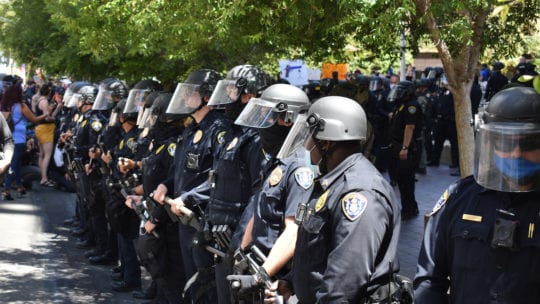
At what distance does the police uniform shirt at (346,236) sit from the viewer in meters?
3.60

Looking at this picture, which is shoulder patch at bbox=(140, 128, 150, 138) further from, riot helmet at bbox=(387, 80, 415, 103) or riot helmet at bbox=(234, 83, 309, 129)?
riot helmet at bbox=(387, 80, 415, 103)

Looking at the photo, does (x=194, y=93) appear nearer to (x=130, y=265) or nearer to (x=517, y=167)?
(x=130, y=265)

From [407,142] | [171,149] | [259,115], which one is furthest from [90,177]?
[259,115]

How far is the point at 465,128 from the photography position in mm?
6359

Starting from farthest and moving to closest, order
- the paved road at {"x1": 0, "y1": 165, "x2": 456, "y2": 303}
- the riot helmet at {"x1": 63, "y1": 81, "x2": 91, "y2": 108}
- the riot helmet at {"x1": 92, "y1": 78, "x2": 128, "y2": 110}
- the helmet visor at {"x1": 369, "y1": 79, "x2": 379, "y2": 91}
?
the helmet visor at {"x1": 369, "y1": 79, "x2": 379, "y2": 91}
the riot helmet at {"x1": 63, "y1": 81, "x2": 91, "y2": 108}
the riot helmet at {"x1": 92, "y1": 78, "x2": 128, "y2": 110}
the paved road at {"x1": 0, "y1": 165, "x2": 456, "y2": 303}

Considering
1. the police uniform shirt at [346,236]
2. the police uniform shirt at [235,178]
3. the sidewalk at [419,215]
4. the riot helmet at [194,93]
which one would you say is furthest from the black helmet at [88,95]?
the police uniform shirt at [346,236]

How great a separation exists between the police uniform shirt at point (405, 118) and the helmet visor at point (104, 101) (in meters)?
4.14

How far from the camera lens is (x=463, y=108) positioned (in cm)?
636

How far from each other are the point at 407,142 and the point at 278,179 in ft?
23.2

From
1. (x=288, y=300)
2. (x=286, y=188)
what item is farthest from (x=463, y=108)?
(x=288, y=300)

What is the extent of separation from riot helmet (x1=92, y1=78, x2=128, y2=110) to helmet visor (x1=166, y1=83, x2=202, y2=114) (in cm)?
347

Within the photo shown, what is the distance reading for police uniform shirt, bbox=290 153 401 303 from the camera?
360cm

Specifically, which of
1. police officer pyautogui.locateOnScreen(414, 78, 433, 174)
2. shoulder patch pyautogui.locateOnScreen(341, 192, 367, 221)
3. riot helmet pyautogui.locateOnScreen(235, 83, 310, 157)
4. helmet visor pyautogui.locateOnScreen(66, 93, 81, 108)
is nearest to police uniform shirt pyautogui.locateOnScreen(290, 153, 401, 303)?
shoulder patch pyautogui.locateOnScreen(341, 192, 367, 221)

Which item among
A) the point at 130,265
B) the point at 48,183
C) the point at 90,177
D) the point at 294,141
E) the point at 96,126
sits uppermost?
the point at 294,141
